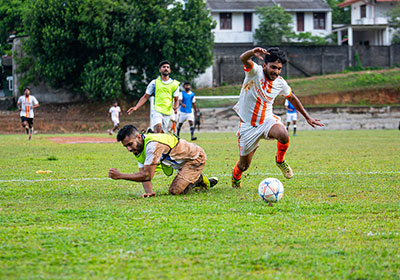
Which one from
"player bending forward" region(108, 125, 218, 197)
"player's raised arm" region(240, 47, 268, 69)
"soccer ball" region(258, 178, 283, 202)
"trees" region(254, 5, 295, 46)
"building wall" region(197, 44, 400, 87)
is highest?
"trees" region(254, 5, 295, 46)

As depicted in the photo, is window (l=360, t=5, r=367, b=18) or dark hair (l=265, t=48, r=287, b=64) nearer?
dark hair (l=265, t=48, r=287, b=64)

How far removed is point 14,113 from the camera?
129 ft

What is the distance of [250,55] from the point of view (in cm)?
693

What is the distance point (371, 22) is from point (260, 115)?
161 ft

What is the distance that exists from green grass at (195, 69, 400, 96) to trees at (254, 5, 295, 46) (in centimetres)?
575

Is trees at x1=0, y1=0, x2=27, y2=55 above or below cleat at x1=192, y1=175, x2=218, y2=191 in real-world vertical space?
above

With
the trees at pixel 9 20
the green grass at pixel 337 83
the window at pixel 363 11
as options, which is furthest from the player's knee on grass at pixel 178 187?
the window at pixel 363 11

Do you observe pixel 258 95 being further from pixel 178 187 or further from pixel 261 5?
pixel 261 5

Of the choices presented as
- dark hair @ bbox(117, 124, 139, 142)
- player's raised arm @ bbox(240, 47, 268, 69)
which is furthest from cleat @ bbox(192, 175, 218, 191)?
player's raised arm @ bbox(240, 47, 268, 69)

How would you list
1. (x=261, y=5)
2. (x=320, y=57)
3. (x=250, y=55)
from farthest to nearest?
(x=261, y=5)
(x=320, y=57)
(x=250, y=55)

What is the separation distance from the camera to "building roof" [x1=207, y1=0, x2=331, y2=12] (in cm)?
5138

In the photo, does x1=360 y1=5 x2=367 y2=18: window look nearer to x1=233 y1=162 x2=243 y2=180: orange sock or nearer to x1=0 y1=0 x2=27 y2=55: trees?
x1=0 y1=0 x2=27 y2=55: trees

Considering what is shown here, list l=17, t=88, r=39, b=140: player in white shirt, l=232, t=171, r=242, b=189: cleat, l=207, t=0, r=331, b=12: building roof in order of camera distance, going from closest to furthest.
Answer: l=232, t=171, r=242, b=189: cleat, l=17, t=88, r=39, b=140: player in white shirt, l=207, t=0, r=331, b=12: building roof

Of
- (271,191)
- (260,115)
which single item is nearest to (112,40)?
(260,115)
